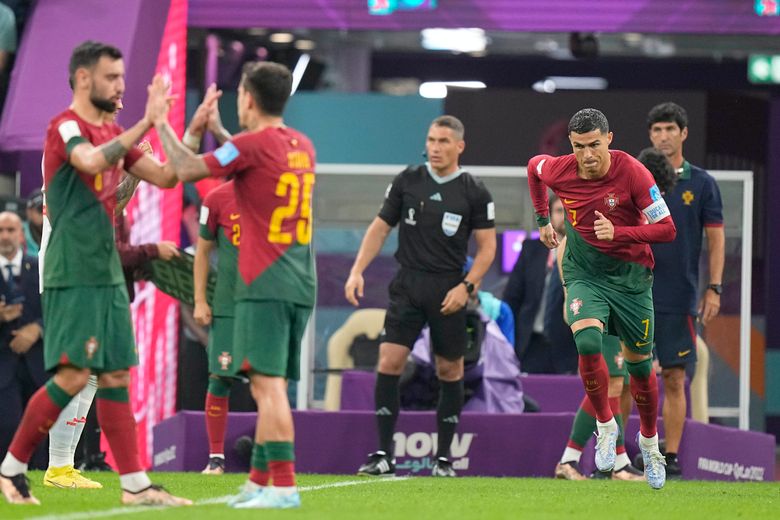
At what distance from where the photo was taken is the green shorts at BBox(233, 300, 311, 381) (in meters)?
6.89

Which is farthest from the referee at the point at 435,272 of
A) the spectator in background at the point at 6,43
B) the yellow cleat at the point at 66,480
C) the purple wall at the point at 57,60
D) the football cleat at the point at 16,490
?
the spectator in background at the point at 6,43

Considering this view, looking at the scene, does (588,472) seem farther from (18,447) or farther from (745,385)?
(18,447)

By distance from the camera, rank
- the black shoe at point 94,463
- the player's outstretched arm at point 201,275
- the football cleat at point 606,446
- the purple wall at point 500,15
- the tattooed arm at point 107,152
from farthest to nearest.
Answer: the purple wall at point 500,15 < the black shoe at point 94,463 < the player's outstretched arm at point 201,275 < the football cleat at point 606,446 < the tattooed arm at point 107,152

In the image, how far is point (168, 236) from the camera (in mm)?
14773

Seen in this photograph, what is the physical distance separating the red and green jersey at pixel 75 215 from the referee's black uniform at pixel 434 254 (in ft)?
12.1

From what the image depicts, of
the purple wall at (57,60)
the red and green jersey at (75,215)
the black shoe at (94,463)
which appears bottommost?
the black shoe at (94,463)

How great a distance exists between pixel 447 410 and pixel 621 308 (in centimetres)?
206

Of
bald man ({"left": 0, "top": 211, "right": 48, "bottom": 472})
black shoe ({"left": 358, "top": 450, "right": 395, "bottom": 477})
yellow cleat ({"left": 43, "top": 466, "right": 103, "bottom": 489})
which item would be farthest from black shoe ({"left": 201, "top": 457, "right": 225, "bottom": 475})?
bald man ({"left": 0, "top": 211, "right": 48, "bottom": 472})

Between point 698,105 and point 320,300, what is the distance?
16.8 ft

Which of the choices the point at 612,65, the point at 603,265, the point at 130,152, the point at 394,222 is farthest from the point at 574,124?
the point at 612,65

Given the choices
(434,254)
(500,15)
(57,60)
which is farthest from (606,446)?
(57,60)

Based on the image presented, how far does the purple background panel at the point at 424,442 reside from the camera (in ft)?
38.2

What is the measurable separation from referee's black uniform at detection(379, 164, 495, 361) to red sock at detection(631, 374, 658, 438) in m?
1.64

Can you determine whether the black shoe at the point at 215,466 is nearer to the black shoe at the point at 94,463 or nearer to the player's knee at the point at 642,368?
the black shoe at the point at 94,463
